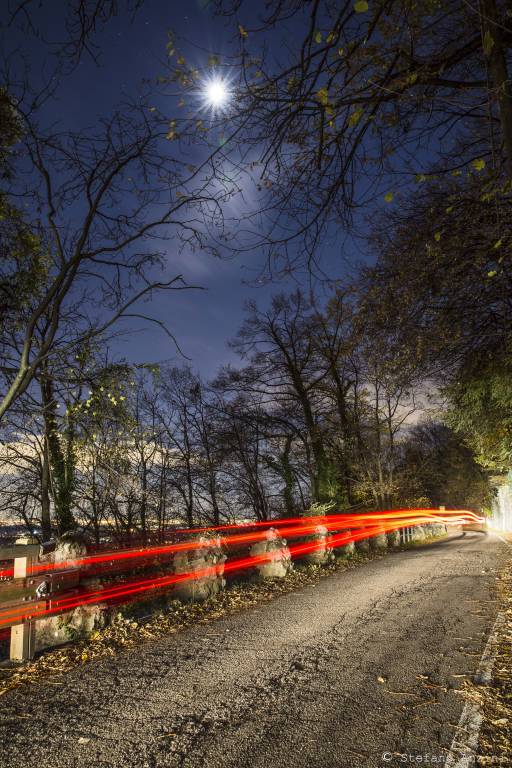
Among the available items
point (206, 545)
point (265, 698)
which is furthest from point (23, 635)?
point (206, 545)

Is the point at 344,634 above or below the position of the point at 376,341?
below

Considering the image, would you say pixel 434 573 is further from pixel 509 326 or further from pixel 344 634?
pixel 509 326

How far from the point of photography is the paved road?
3393 millimetres

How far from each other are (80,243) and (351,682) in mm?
7289

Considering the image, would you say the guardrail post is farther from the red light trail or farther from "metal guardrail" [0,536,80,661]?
the red light trail

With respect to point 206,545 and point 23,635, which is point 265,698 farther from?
point 206,545

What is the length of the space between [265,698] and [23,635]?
3.51 m

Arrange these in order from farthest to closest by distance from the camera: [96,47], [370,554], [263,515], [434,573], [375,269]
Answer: [263,515], [370,554], [434,573], [375,269], [96,47]

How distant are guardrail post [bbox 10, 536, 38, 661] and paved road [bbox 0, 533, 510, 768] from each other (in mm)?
977

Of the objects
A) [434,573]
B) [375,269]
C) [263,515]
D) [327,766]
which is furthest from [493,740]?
[263,515]

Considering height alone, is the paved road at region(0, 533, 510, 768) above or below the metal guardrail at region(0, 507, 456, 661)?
below

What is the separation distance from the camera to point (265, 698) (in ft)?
14.0

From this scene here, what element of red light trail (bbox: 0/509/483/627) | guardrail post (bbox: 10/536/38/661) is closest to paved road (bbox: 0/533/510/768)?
guardrail post (bbox: 10/536/38/661)

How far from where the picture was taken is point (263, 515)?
A: 2831 centimetres
